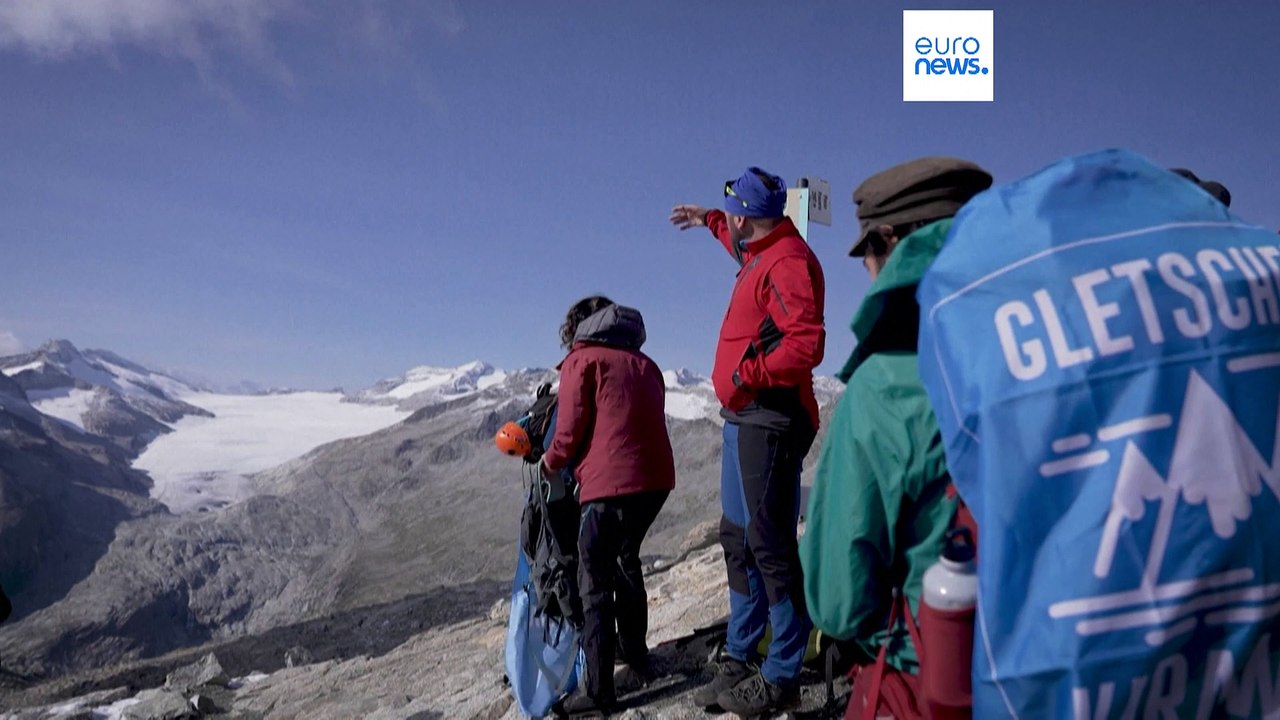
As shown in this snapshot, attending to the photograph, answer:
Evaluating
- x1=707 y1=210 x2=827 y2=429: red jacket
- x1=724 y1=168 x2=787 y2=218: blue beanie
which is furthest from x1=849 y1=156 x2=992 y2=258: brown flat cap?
x1=724 y1=168 x2=787 y2=218: blue beanie

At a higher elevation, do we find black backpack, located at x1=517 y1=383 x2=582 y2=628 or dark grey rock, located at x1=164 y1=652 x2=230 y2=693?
black backpack, located at x1=517 y1=383 x2=582 y2=628

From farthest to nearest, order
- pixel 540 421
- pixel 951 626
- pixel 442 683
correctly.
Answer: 1. pixel 442 683
2. pixel 540 421
3. pixel 951 626

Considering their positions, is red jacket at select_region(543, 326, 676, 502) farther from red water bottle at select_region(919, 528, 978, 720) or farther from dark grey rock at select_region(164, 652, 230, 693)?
dark grey rock at select_region(164, 652, 230, 693)

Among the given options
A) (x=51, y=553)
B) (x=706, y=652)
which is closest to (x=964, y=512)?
(x=706, y=652)

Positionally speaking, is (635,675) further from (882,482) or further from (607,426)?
(882,482)

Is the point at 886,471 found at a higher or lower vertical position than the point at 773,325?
lower

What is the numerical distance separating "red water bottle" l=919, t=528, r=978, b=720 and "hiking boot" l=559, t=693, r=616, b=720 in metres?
3.24

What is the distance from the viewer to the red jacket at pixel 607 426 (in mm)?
4574

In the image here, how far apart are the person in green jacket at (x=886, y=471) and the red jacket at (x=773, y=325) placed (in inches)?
61.7

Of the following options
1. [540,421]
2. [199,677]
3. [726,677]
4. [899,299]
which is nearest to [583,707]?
[726,677]

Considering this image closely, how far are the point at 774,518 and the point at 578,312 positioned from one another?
76.0 inches

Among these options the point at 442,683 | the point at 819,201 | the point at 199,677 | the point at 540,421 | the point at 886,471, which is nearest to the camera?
the point at 886,471

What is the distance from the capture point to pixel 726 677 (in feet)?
13.9

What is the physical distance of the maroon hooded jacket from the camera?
15.0ft
